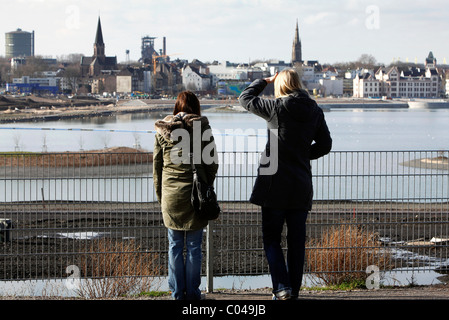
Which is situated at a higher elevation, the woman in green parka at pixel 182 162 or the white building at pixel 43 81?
the white building at pixel 43 81

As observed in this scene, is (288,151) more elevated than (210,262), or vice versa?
(288,151)

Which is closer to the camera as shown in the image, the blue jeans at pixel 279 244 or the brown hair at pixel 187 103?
the blue jeans at pixel 279 244

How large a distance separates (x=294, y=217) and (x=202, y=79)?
165709 mm

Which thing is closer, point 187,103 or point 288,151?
point 288,151

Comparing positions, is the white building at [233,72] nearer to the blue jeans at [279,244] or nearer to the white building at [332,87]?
the white building at [332,87]

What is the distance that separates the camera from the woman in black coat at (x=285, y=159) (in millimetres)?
4941

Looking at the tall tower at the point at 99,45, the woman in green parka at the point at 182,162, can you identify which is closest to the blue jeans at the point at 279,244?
the woman in green parka at the point at 182,162

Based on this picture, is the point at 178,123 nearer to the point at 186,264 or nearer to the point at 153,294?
the point at 186,264

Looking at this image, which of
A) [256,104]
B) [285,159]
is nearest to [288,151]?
[285,159]

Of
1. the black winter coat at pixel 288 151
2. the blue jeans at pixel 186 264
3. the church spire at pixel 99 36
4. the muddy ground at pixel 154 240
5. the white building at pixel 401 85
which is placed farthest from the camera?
the church spire at pixel 99 36

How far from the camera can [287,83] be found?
4.97 meters

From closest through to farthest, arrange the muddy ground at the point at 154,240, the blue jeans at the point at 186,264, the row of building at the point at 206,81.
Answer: the blue jeans at the point at 186,264 < the muddy ground at the point at 154,240 < the row of building at the point at 206,81

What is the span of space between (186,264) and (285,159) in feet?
Answer: 3.68
